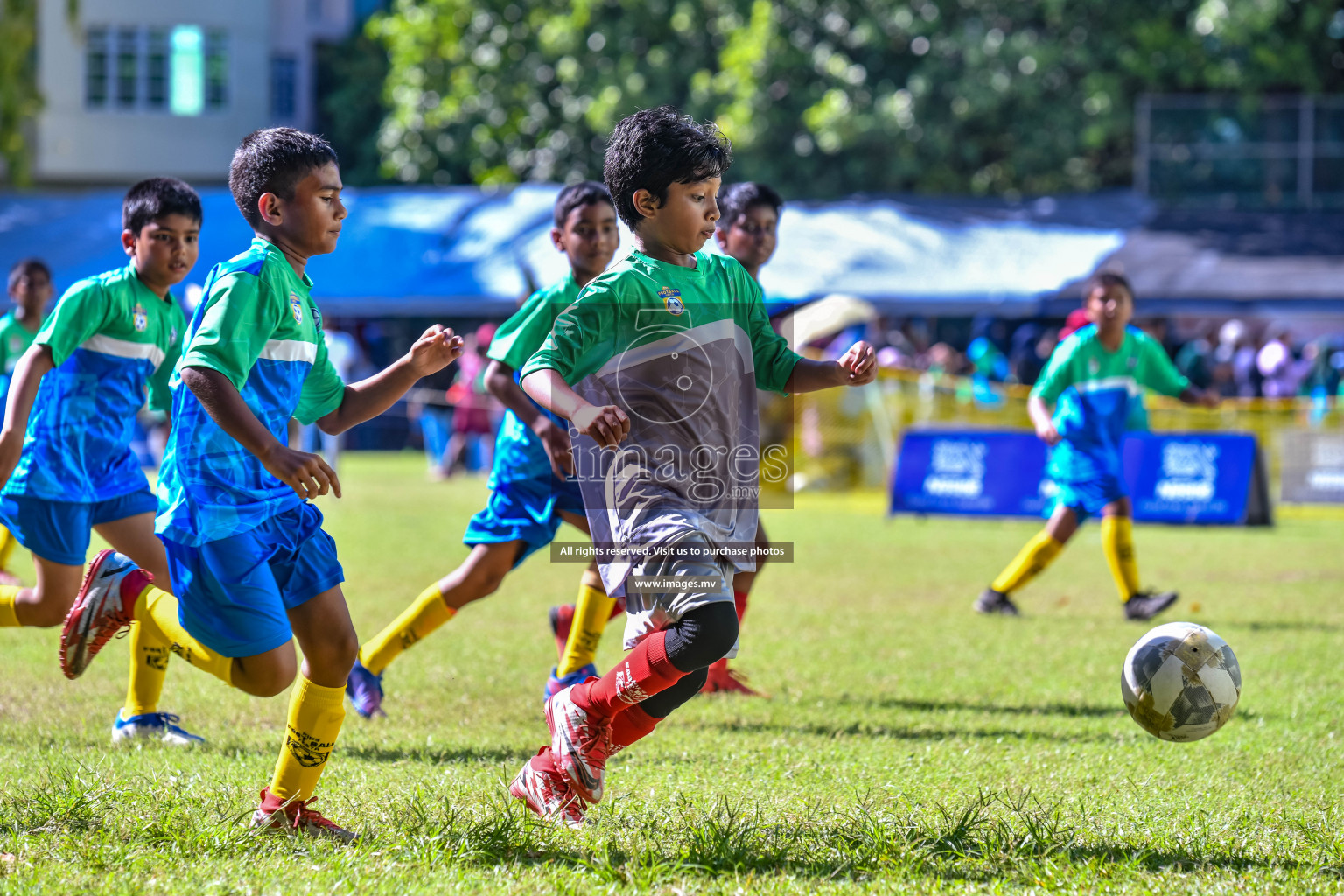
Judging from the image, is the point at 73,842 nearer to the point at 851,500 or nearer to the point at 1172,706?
the point at 1172,706

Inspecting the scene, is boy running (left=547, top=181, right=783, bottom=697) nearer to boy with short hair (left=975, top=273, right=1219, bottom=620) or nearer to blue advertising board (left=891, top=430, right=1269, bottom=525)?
boy with short hair (left=975, top=273, right=1219, bottom=620)

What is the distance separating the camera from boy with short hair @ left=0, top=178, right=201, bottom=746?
5.13 meters

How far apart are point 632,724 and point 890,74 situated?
72.3ft

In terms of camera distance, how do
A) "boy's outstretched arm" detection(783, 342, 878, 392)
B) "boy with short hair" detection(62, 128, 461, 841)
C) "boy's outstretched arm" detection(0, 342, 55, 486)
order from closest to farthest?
"boy with short hair" detection(62, 128, 461, 841), "boy's outstretched arm" detection(783, 342, 878, 392), "boy's outstretched arm" detection(0, 342, 55, 486)

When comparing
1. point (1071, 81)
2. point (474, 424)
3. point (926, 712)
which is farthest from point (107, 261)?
point (926, 712)

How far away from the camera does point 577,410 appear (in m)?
3.53

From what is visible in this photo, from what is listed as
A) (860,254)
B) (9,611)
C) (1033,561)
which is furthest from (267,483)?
(860,254)

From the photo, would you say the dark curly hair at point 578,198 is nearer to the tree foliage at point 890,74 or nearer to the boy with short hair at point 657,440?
the boy with short hair at point 657,440

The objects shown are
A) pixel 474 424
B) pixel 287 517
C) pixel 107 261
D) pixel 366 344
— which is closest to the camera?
pixel 287 517

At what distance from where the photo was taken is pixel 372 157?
30984mm

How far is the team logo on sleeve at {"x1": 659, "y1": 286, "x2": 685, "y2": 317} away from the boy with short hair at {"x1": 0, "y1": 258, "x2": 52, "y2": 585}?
5.61 meters

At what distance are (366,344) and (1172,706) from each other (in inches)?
877

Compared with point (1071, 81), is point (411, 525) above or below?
below

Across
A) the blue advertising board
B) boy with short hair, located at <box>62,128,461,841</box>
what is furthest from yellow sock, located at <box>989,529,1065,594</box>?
the blue advertising board
